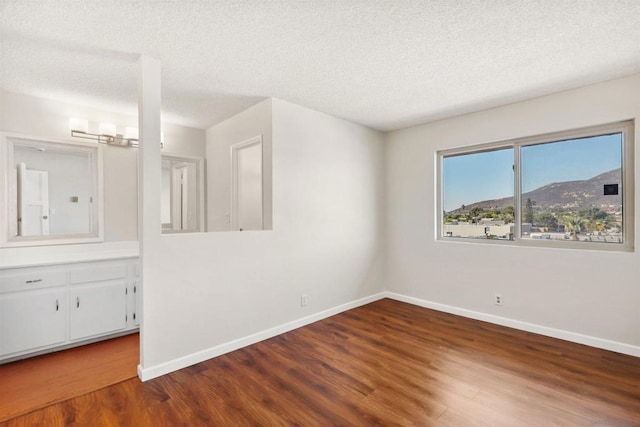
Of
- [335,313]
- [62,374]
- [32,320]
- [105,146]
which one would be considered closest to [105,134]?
[105,146]

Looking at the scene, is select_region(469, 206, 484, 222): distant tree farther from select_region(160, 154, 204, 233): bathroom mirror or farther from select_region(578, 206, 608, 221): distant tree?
select_region(160, 154, 204, 233): bathroom mirror

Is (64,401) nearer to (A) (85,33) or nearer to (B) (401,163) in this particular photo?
(A) (85,33)

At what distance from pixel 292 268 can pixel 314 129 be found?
166 centimetres

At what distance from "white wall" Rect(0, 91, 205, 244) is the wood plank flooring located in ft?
6.41

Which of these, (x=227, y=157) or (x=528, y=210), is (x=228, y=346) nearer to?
(x=227, y=157)

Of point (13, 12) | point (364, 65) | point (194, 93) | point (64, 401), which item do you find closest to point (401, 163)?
point (364, 65)

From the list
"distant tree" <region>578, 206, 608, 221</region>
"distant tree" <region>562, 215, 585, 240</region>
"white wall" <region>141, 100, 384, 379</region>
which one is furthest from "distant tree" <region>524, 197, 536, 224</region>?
"white wall" <region>141, 100, 384, 379</region>

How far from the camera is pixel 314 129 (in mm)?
3537

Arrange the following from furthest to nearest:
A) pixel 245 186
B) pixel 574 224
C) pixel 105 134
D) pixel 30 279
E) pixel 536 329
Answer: pixel 245 186 → pixel 105 134 → pixel 536 329 → pixel 574 224 → pixel 30 279

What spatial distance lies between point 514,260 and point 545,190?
2.69 ft

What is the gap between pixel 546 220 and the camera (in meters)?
3.17

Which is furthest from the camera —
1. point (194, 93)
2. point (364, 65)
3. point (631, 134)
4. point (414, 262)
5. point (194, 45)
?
point (414, 262)

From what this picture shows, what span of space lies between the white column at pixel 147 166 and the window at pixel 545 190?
11.0ft

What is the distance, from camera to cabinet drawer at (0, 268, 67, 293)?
2.49 metres
